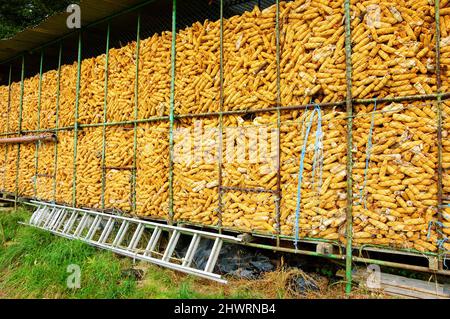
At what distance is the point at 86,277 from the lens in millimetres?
4461

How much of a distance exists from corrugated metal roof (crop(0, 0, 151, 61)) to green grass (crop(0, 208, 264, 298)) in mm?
4050

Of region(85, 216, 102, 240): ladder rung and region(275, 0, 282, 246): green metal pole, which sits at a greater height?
region(275, 0, 282, 246): green metal pole

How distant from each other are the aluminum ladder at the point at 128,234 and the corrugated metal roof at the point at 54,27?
362 cm

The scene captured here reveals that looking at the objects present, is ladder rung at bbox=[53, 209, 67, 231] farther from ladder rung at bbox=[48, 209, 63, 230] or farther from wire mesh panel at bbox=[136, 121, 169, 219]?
wire mesh panel at bbox=[136, 121, 169, 219]

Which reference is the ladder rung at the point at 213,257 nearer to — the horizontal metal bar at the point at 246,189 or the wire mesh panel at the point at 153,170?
the horizontal metal bar at the point at 246,189

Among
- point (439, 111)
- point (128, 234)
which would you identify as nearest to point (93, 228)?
point (128, 234)

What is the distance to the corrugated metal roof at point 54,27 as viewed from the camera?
5.89 metres

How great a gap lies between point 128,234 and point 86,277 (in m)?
1.36

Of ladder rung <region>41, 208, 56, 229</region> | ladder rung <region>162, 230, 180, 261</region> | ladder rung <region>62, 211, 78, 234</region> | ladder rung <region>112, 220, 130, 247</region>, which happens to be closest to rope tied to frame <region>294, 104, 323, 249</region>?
ladder rung <region>162, 230, 180, 261</region>

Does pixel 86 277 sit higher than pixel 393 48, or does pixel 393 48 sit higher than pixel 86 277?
pixel 393 48

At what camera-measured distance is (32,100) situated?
332 inches

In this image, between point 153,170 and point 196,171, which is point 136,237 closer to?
point 153,170

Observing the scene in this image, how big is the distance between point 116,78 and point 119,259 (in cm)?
321

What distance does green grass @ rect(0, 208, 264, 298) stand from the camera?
13.1 feet
